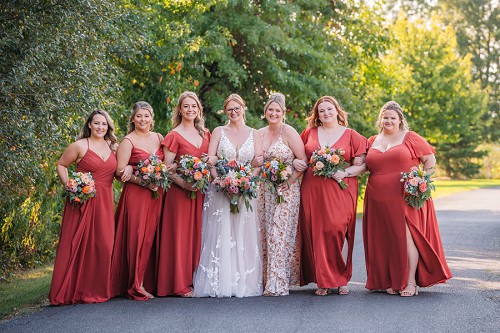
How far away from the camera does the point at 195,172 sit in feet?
30.4

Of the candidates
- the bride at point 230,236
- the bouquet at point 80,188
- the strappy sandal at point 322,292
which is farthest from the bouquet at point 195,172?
the strappy sandal at point 322,292

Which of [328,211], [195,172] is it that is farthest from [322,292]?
[195,172]

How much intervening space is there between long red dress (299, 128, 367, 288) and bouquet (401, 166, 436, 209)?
71cm

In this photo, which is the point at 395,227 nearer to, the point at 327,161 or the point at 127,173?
the point at 327,161

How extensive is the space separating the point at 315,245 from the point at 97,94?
4.11 metres

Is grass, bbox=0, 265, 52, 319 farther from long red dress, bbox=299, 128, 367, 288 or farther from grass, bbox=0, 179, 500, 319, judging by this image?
long red dress, bbox=299, 128, 367, 288

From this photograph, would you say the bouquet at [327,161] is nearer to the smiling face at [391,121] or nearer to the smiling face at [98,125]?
the smiling face at [391,121]

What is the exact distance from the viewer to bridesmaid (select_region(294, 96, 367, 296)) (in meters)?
9.36

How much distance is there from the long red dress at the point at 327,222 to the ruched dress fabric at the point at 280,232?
0.10 m

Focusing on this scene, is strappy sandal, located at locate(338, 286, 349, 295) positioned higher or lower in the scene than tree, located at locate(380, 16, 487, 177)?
lower

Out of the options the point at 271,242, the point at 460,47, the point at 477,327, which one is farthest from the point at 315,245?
the point at 460,47

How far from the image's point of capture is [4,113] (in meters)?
8.81

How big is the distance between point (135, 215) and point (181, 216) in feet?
1.91

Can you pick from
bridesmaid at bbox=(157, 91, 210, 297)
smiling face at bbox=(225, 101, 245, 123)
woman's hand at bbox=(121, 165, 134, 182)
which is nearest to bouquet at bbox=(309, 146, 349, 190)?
smiling face at bbox=(225, 101, 245, 123)
